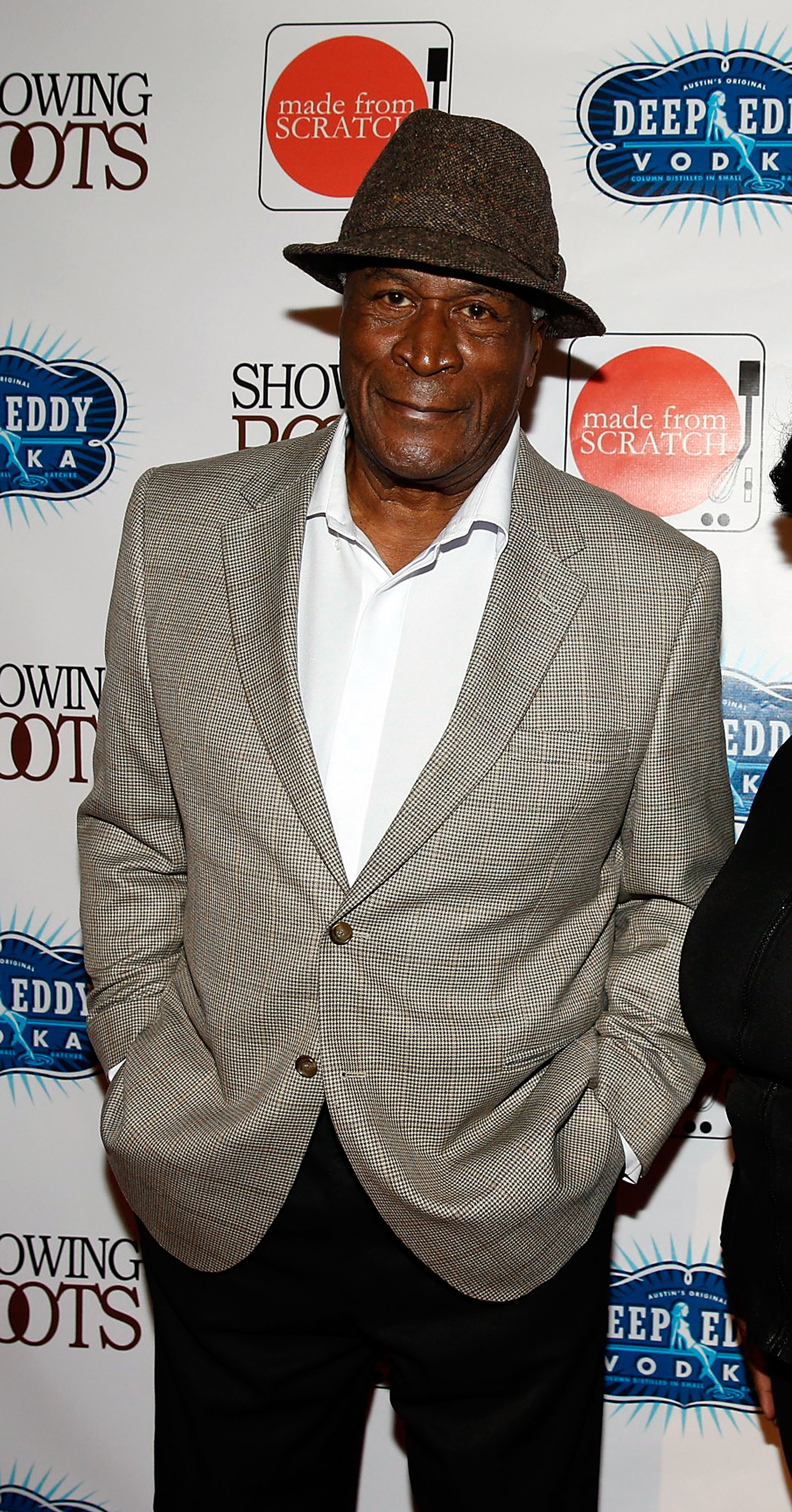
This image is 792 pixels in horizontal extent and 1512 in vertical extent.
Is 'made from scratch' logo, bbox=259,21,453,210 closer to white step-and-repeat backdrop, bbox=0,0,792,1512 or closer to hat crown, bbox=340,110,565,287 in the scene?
white step-and-repeat backdrop, bbox=0,0,792,1512

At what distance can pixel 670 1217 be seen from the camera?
1.94m

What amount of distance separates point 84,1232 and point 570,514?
140 centimetres

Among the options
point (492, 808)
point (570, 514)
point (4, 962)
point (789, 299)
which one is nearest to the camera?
point (492, 808)

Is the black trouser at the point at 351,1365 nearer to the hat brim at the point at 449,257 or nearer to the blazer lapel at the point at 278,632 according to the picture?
the blazer lapel at the point at 278,632

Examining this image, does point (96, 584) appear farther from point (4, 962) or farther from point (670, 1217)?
point (670, 1217)

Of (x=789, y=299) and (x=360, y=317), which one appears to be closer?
(x=360, y=317)

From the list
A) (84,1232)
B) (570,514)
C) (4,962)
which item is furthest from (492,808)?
(84,1232)

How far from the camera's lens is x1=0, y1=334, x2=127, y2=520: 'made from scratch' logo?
1.93 m

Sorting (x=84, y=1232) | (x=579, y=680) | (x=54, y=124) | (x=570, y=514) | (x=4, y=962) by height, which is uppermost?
(x=54, y=124)

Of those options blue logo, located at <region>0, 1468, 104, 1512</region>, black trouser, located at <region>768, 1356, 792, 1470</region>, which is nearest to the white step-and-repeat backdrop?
blue logo, located at <region>0, 1468, 104, 1512</region>

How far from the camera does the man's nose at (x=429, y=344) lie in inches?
52.6

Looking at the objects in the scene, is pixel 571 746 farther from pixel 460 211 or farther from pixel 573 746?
pixel 460 211

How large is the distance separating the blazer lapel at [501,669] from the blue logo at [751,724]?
1.82 ft

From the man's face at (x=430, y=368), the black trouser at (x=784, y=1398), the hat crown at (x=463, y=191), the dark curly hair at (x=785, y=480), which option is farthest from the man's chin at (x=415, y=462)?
the black trouser at (x=784, y=1398)
